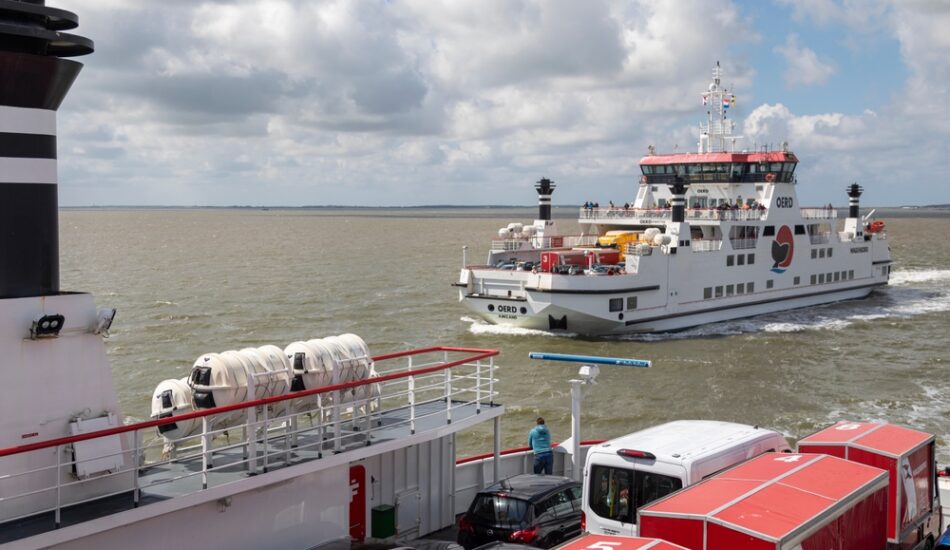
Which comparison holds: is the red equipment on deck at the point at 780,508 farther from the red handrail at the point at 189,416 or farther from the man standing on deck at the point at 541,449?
the man standing on deck at the point at 541,449

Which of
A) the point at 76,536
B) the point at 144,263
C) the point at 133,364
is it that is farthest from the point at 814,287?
the point at 144,263


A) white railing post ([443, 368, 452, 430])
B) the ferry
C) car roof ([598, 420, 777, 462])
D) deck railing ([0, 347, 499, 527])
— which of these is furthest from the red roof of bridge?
the ferry

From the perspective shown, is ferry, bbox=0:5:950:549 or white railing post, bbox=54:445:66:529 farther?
ferry, bbox=0:5:950:549

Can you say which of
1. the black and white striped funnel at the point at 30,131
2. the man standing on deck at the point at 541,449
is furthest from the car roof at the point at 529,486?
the black and white striped funnel at the point at 30,131

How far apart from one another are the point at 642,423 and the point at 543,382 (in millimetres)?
5044

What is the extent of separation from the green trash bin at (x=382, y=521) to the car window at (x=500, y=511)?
102 centimetres

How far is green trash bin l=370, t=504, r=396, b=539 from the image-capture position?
1089cm

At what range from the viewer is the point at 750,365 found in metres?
31.8

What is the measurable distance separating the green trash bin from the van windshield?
2.46 metres

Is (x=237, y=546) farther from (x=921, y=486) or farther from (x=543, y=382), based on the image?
(x=543, y=382)

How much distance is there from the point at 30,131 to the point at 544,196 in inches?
1373

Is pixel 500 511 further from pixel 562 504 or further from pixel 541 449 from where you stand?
pixel 541 449

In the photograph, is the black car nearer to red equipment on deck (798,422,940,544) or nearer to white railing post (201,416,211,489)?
red equipment on deck (798,422,940,544)

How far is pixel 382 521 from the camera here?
10891 mm
